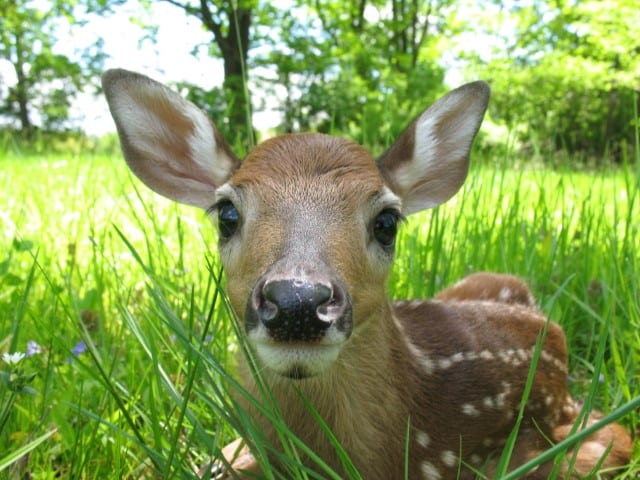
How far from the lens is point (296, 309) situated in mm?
1338

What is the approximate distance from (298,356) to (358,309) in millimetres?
327

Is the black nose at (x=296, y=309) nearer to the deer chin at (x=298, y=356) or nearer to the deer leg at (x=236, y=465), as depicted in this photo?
the deer chin at (x=298, y=356)

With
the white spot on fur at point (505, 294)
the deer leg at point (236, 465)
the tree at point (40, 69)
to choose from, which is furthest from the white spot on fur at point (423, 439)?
the tree at point (40, 69)

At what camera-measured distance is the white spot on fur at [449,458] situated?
6.44ft

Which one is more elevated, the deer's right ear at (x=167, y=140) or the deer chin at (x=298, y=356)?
the deer's right ear at (x=167, y=140)

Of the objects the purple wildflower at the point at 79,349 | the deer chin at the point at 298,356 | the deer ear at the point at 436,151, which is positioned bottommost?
the purple wildflower at the point at 79,349

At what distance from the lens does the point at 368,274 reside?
5.82 feet

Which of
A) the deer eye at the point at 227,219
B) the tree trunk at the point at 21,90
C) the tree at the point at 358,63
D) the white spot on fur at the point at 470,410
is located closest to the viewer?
the deer eye at the point at 227,219

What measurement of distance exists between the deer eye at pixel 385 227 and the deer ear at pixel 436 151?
282 millimetres

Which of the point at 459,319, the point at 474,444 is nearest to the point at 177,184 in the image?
the point at 459,319

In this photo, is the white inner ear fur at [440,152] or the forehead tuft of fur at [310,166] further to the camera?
the white inner ear fur at [440,152]

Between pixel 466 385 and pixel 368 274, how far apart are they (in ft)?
1.99

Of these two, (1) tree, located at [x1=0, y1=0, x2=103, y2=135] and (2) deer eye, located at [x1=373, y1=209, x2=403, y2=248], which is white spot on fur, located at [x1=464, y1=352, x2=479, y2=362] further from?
(1) tree, located at [x1=0, y1=0, x2=103, y2=135]

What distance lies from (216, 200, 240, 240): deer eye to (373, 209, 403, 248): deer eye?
39cm
